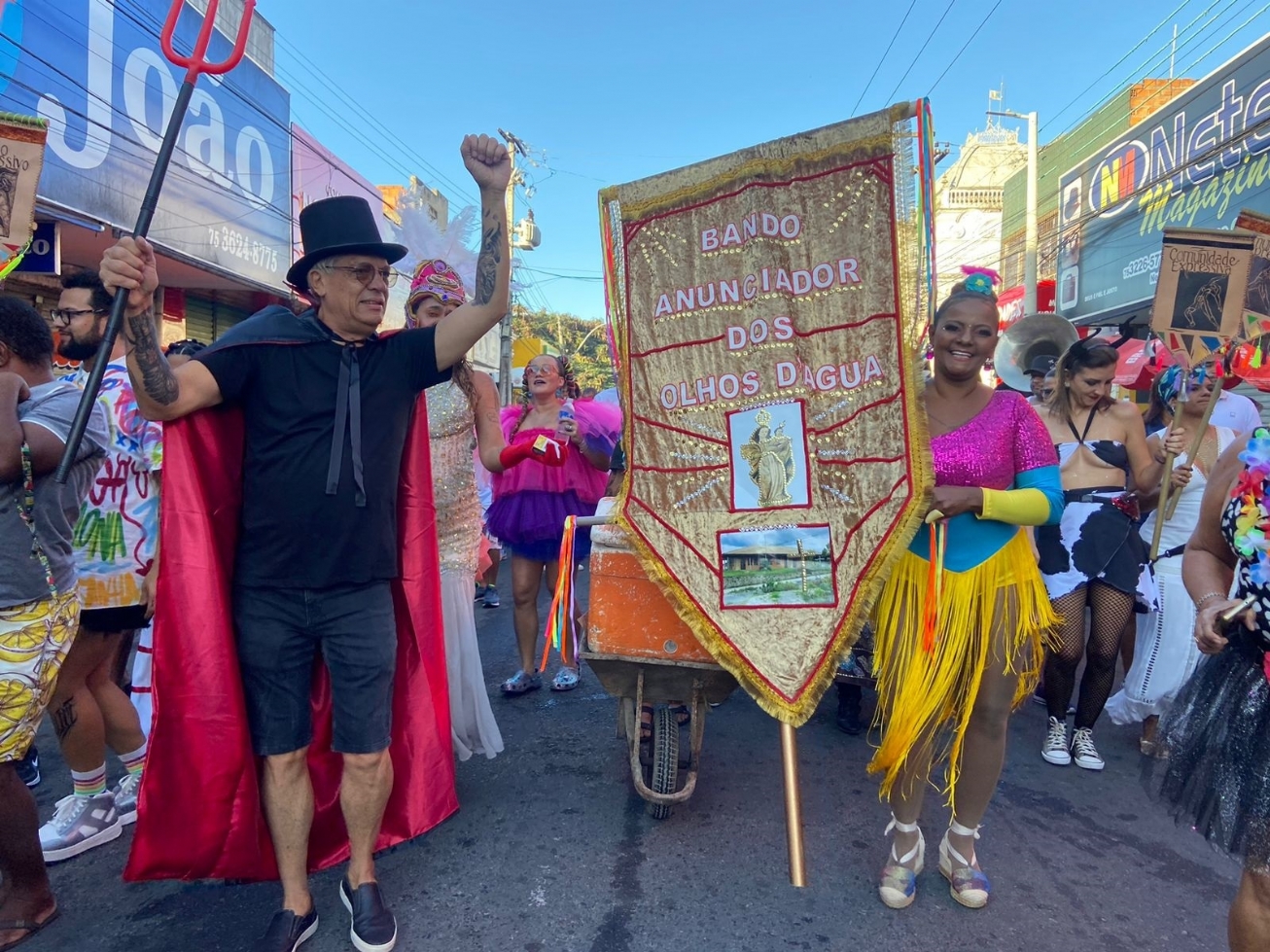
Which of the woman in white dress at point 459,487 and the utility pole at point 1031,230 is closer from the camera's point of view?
the woman in white dress at point 459,487

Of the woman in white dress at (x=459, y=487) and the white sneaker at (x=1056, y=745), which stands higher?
the woman in white dress at (x=459, y=487)

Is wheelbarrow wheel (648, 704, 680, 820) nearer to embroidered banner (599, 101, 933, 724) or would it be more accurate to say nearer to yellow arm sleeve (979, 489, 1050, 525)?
embroidered banner (599, 101, 933, 724)

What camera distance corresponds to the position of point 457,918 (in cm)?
254

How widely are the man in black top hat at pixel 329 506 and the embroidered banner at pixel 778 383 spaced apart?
24.5 inches

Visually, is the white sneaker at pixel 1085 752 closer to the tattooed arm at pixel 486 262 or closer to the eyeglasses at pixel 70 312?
the tattooed arm at pixel 486 262

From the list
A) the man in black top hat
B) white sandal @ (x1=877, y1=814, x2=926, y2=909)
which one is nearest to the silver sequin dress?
the man in black top hat

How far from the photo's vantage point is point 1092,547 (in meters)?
3.83

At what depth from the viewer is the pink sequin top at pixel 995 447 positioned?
2.52 metres

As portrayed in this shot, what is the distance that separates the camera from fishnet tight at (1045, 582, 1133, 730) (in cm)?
384

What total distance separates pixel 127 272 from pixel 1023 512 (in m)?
2.52

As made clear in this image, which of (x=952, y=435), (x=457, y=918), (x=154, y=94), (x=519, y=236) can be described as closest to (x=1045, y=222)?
(x=519, y=236)

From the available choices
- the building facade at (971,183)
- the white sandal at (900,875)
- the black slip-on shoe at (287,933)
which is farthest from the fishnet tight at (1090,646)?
the building facade at (971,183)

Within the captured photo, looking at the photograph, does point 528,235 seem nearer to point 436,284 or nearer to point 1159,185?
point 1159,185

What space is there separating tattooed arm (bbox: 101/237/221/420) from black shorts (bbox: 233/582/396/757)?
0.57m
